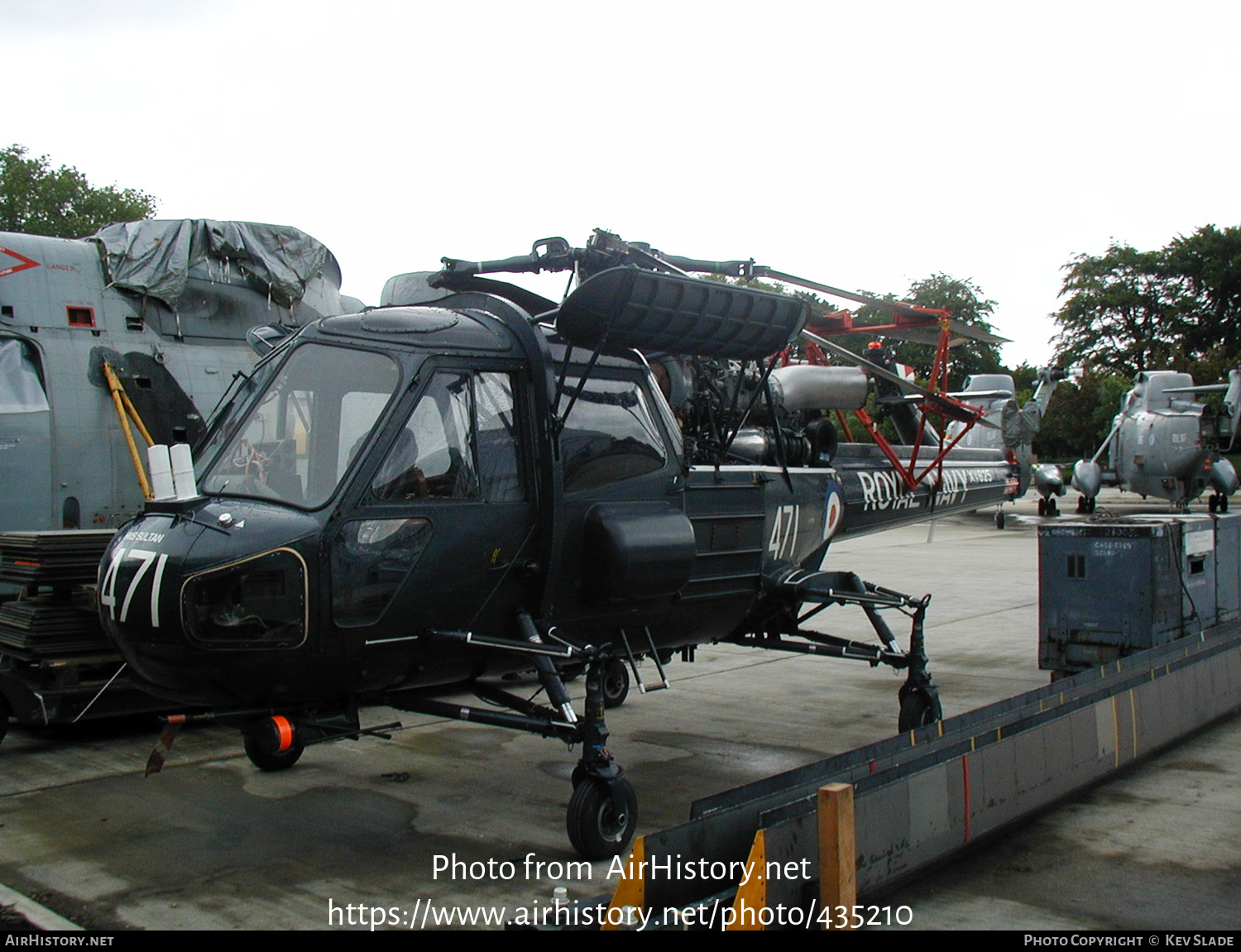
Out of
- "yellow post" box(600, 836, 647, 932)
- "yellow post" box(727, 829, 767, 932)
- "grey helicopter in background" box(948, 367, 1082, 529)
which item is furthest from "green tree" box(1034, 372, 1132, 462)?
"yellow post" box(600, 836, 647, 932)

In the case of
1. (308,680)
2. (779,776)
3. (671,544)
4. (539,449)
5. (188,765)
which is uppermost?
(539,449)

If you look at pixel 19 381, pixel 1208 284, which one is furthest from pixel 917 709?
pixel 1208 284

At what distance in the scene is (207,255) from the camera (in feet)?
33.2

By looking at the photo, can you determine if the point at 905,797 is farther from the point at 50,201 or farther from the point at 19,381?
the point at 50,201

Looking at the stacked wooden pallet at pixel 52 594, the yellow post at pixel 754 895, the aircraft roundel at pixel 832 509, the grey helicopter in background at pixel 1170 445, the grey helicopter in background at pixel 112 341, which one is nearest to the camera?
the yellow post at pixel 754 895

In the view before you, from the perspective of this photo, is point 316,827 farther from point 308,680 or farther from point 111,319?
point 111,319

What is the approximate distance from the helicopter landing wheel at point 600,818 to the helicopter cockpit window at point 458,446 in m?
1.58

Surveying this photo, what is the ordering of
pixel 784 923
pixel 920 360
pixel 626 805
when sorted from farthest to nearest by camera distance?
pixel 920 360 → pixel 626 805 → pixel 784 923

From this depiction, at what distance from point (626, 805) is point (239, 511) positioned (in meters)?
2.45

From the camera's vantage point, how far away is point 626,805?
551 centimetres

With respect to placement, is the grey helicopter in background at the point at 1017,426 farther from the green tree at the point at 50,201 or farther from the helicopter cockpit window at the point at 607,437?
the green tree at the point at 50,201

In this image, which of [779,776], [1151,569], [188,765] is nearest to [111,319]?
[188,765]

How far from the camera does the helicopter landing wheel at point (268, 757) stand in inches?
277

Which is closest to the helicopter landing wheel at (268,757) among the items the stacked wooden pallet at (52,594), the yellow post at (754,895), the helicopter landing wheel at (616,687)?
the stacked wooden pallet at (52,594)
